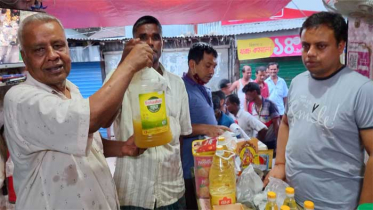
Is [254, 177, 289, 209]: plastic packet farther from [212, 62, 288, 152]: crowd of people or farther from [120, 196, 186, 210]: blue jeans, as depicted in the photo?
[212, 62, 288, 152]: crowd of people

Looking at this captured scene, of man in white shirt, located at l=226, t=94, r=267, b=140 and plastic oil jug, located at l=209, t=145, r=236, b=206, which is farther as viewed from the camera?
man in white shirt, located at l=226, t=94, r=267, b=140

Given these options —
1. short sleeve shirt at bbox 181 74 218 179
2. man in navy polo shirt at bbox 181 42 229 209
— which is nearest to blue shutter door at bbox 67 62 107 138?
man in navy polo shirt at bbox 181 42 229 209

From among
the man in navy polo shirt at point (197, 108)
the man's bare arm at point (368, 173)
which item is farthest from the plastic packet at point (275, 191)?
the man in navy polo shirt at point (197, 108)

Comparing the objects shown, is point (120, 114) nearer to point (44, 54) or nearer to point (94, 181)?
point (94, 181)

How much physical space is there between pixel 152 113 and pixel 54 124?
394 mm

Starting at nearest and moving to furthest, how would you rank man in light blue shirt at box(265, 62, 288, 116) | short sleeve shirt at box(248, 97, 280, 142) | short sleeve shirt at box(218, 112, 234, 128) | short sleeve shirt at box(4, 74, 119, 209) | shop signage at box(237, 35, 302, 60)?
1. short sleeve shirt at box(4, 74, 119, 209)
2. short sleeve shirt at box(218, 112, 234, 128)
3. short sleeve shirt at box(248, 97, 280, 142)
4. man in light blue shirt at box(265, 62, 288, 116)
5. shop signage at box(237, 35, 302, 60)

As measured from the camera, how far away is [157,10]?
437 cm

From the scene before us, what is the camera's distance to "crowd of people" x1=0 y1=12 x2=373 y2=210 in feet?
3.26

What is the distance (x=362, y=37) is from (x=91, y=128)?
1.80 m

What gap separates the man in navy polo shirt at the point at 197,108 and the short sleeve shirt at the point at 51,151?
1.25m

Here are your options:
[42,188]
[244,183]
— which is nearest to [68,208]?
[42,188]

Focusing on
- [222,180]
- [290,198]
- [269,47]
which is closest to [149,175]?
[222,180]

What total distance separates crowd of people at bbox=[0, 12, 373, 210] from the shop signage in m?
5.49

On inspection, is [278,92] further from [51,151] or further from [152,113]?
[51,151]
